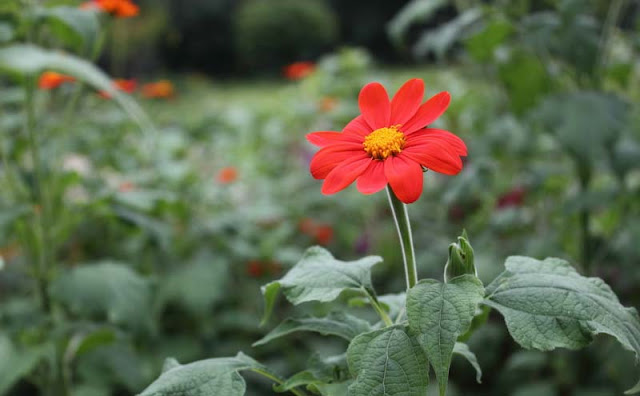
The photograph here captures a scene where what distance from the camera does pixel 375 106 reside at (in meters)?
0.87

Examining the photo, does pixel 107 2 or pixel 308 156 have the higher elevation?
pixel 107 2

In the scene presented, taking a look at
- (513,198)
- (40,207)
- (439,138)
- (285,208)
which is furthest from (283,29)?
(439,138)

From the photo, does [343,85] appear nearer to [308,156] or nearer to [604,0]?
[308,156]

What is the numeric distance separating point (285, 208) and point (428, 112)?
7.15ft

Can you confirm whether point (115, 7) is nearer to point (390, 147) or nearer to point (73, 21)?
point (73, 21)

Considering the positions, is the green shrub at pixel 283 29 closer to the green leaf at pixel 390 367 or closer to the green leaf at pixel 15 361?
→ the green leaf at pixel 15 361

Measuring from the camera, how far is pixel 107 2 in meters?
1.86

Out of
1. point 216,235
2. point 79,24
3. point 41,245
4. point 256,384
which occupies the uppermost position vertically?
point 79,24

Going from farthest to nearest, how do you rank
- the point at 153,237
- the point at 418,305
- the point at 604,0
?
the point at 604,0 < the point at 153,237 < the point at 418,305

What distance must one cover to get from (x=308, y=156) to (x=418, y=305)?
110 inches

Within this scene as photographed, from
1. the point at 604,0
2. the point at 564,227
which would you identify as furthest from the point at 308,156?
the point at 604,0

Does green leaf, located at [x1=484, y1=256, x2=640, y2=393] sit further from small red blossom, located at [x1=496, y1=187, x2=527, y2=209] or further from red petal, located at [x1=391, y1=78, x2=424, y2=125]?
small red blossom, located at [x1=496, y1=187, x2=527, y2=209]

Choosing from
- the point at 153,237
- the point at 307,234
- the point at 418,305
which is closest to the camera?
the point at 418,305

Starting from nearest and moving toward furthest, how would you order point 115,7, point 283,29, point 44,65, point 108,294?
point 44,65 → point 108,294 → point 115,7 → point 283,29
